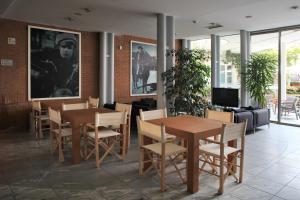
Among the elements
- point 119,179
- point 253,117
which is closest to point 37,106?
point 119,179

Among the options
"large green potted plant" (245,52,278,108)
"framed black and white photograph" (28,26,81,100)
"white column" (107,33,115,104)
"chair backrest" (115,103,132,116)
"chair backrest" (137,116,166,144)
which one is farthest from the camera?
"white column" (107,33,115,104)

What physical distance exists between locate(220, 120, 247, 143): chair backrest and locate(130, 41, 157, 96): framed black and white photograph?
5.96 metres

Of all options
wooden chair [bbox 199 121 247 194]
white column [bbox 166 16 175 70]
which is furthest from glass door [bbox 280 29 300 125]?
wooden chair [bbox 199 121 247 194]

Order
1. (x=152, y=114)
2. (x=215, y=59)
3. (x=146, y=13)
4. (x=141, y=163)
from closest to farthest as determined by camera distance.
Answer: (x=141, y=163)
(x=152, y=114)
(x=146, y=13)
(x=215, y=59)

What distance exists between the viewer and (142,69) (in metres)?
8.94

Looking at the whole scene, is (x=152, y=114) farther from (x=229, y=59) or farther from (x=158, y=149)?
(x=229, y=59)

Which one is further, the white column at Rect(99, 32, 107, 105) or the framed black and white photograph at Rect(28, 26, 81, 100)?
the white column at Rect(99, 32, 107, 105)

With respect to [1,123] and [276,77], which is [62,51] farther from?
[276,77]

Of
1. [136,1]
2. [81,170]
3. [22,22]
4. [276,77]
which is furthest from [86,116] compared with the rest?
[276,77]

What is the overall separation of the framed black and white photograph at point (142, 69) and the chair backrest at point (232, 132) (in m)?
5.96

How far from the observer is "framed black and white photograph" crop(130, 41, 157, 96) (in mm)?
8750

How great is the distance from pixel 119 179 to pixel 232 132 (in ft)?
5.20

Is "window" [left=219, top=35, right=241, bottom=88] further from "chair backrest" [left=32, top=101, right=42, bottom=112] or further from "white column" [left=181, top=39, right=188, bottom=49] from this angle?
"chair backrest" [left=32, top=101, right=42, bottom=112]

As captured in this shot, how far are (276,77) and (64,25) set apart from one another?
6.38m
